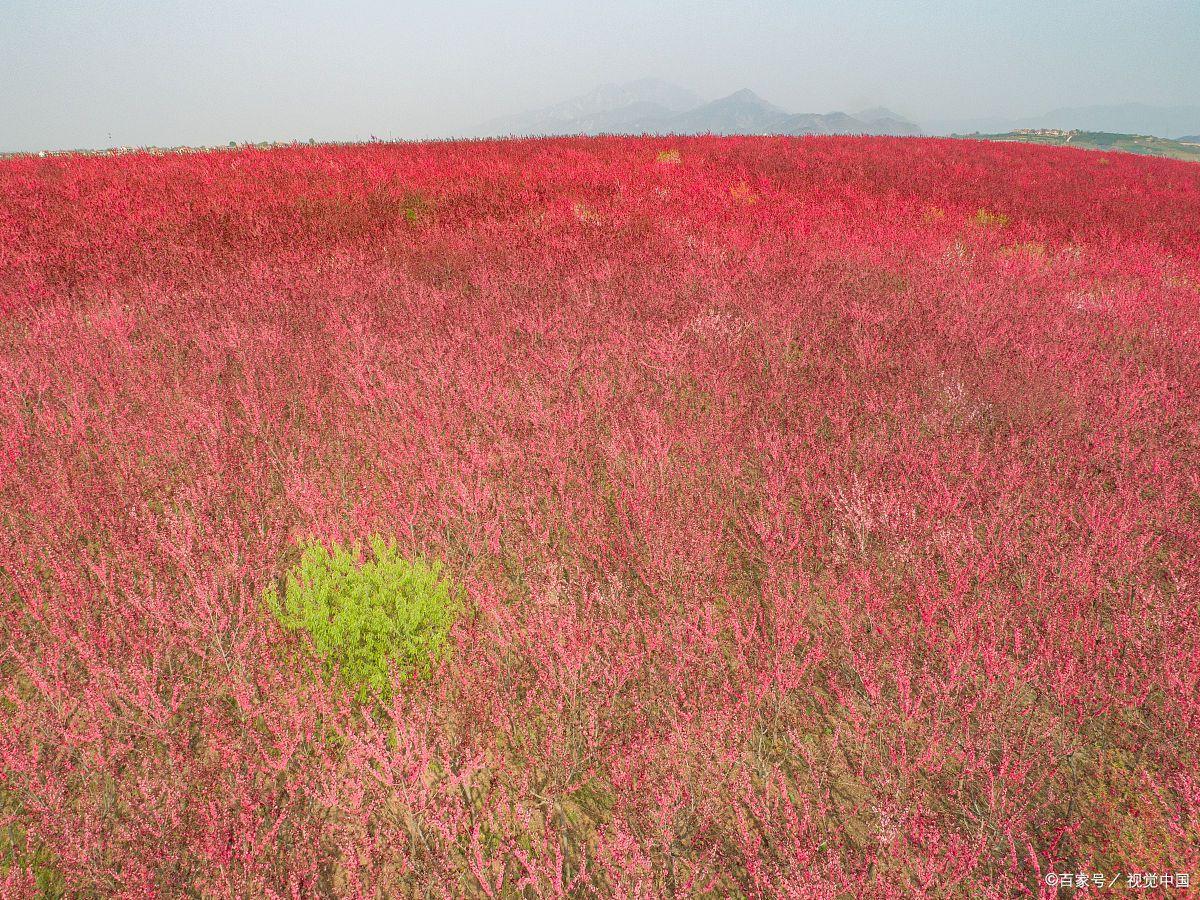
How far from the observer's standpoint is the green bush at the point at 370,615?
1.81 meters

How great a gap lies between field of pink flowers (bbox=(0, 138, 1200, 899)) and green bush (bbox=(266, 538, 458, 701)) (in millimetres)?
95

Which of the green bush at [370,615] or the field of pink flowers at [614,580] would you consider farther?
the green bush at [370,615]

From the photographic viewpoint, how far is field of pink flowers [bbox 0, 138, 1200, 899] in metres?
1.45

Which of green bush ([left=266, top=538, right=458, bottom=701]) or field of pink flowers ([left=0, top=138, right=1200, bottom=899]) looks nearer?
field of pink flowers ([left=0, top=138, right=1200, bottom=899])

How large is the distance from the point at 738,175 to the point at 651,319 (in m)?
7.02

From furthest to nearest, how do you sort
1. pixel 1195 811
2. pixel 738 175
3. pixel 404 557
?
pixel 738 175 < pixel 404 557 < pixel 1195 811

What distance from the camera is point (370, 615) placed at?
183 cm

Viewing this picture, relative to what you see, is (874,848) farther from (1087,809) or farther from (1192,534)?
(1192,534)

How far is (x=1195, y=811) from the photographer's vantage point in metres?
1.38

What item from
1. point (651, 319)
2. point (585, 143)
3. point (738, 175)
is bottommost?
point (651, 319)

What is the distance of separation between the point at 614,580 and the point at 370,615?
0.88 meters

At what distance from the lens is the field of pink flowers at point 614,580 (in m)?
1.45

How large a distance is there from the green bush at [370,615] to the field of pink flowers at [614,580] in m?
0.10

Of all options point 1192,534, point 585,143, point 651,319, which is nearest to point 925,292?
point 651,319
